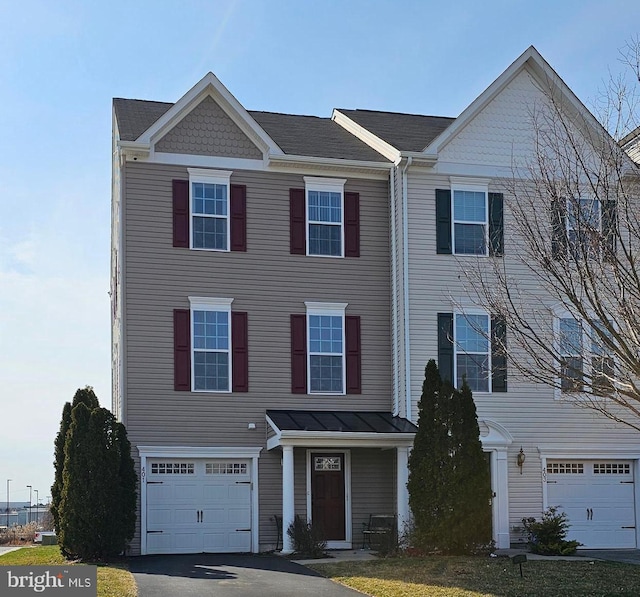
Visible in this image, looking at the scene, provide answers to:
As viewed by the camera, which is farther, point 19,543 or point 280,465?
point 19,543

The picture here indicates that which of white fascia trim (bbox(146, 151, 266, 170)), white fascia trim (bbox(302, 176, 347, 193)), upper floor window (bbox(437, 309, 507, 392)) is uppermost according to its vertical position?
white fascia trim (bbox(146, 151, 266, 170))

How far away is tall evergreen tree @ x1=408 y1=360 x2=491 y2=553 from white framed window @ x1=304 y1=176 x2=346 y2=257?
170 inches

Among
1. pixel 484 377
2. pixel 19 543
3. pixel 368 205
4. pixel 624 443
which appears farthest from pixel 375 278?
pixel 19 543

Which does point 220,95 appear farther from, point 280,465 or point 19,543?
point 19,543

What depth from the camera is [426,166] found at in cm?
2328

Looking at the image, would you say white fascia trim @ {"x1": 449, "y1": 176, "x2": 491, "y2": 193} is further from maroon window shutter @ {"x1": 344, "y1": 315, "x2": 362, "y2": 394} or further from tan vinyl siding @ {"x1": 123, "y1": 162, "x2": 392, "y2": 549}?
maroon window shutter @ {"x1": 344, "y1": 315, "x2": 362, "y2": 394}

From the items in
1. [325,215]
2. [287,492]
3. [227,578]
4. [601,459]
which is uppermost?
[325,215]

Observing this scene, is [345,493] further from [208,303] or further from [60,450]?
[60,450]

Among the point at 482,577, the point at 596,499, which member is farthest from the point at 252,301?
the point at 596,499

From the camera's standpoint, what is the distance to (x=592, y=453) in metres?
23.5

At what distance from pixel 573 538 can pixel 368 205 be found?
892cm

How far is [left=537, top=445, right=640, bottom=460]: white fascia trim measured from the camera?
2323 cm

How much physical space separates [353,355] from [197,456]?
13.8ft

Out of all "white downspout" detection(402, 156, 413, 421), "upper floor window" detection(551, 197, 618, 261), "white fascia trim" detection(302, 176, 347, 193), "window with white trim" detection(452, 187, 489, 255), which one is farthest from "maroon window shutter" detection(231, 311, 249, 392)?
"upper floor window" detection(551, 197, 618, 261)
